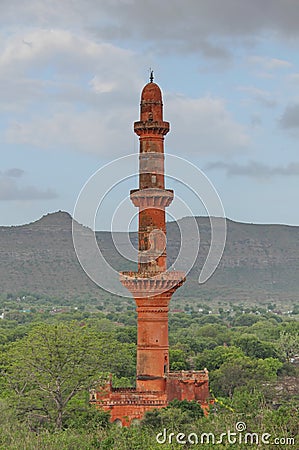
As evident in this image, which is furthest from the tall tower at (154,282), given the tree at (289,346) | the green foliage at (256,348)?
the tree at (289,346)

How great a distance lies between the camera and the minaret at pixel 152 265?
37.3m

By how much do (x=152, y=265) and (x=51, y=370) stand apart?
5.77 m

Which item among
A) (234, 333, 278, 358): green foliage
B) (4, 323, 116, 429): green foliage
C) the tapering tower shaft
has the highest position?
the tapering tower shaft

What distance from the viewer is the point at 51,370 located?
36.8 meters

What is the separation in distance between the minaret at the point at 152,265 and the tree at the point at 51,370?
2259 millimetres

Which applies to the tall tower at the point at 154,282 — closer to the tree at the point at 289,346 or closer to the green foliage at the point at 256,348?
the green foliage at the point at 256,348

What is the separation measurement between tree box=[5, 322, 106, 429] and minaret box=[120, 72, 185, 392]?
2.26 meters

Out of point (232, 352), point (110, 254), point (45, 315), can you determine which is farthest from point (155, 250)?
point (45, 315)

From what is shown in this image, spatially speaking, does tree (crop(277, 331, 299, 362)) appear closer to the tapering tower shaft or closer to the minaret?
the minaret

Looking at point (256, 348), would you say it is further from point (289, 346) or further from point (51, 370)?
point (51, 370)

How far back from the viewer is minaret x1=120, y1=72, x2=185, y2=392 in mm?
37344

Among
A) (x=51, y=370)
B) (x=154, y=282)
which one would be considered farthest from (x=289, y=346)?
(x=51, y=370)

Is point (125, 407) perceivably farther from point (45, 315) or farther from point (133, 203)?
point (45, 315)

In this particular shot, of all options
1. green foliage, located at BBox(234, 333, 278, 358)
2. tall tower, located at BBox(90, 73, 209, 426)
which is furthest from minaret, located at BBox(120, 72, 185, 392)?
green foliage, located at BBox(234, 333, 278, 358)
